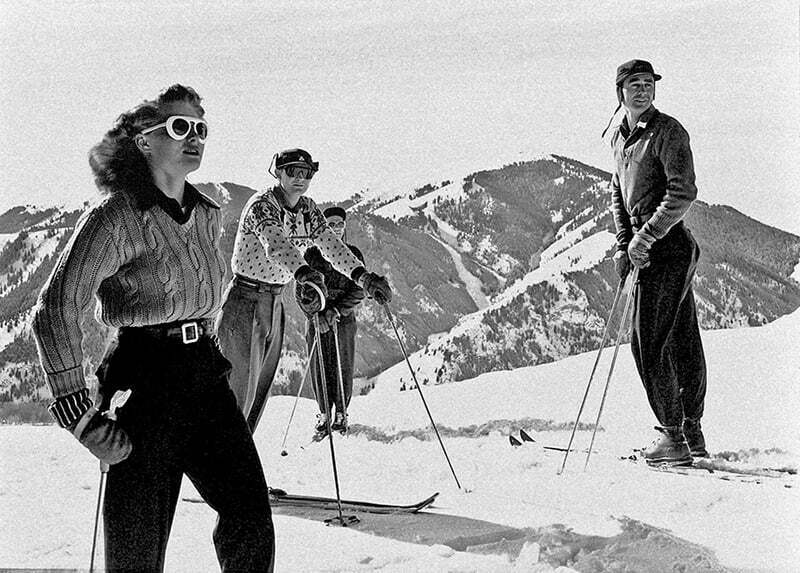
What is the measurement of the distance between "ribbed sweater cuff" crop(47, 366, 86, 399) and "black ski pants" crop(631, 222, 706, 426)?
3.45m

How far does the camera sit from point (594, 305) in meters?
9.25

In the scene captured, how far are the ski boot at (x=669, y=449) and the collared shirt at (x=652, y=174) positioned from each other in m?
1.02

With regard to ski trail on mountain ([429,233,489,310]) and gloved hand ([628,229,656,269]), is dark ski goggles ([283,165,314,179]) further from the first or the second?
ski trail on mountain ([429,233,489,310])

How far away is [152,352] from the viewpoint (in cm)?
257

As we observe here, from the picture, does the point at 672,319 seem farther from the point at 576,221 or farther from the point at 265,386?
the point at 576,221

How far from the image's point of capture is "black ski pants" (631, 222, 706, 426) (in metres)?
5.13

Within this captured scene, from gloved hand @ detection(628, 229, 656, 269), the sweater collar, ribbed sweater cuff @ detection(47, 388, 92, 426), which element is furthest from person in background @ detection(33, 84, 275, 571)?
the sweater collar

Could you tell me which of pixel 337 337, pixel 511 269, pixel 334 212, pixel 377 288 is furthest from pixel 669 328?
pixel 511 269

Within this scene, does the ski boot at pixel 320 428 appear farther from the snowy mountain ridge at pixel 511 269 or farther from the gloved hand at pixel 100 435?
the gloved hand at pixel 100 435

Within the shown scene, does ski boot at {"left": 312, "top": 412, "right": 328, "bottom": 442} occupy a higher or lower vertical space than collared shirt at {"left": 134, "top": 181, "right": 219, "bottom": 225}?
lower

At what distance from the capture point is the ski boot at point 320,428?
644cm

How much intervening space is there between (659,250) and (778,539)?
5.80 ft

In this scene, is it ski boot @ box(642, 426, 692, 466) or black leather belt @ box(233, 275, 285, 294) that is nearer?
black leather belt @ box(233, 275, 285, 294)

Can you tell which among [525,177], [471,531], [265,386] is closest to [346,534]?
[471,531]
